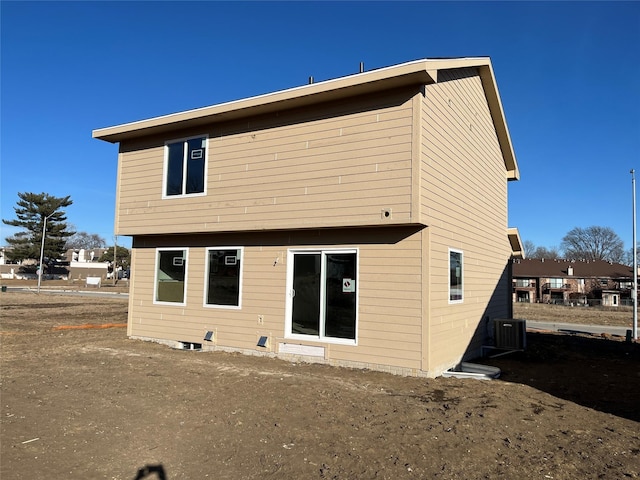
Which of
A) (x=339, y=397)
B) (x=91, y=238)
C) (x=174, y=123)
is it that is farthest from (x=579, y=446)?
(x=91, y=238)

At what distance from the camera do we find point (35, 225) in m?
66.8

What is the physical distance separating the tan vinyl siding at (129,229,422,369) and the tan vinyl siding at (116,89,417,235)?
1.63 feet

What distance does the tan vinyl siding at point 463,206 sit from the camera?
8.22m

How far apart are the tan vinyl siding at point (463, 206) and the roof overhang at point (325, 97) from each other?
12.9 inches

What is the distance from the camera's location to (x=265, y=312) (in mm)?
9539

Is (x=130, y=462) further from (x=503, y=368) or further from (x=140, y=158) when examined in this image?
(x=140, y=158)

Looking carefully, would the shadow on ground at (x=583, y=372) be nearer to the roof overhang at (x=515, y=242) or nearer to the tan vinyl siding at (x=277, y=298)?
the tan vinyl siding at (x=277, y=298)

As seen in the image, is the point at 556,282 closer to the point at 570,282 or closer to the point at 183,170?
the point at 570,282

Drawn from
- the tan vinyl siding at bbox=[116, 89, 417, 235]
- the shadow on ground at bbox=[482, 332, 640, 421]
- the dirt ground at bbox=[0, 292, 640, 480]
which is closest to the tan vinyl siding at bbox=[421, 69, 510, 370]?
the tan vinyl siding at bbox=[116, 89, 417, 235]

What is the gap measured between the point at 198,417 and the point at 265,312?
4.07 metres

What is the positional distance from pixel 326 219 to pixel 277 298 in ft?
6.79

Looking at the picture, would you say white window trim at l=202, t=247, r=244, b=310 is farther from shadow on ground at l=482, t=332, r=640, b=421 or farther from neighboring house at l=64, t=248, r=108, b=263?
neighboring house at l=64, t=248, r=108, b=263

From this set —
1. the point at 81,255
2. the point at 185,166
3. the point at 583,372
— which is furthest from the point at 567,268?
the point at 81,255

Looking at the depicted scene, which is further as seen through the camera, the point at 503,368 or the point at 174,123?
the point at 174,123
